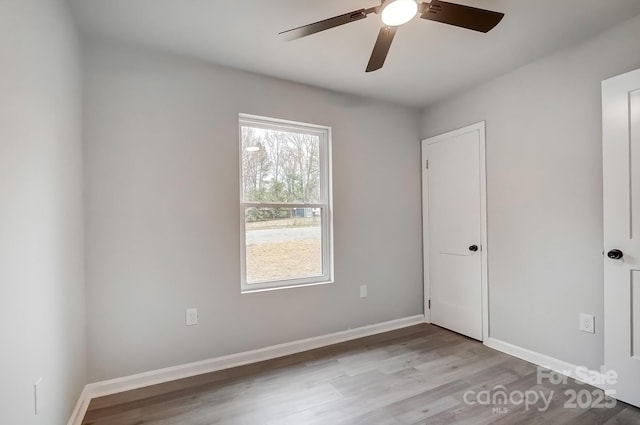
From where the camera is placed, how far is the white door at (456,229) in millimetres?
3035

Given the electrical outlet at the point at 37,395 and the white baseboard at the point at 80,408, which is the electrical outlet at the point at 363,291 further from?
the electrical outlet at the point at 37,395

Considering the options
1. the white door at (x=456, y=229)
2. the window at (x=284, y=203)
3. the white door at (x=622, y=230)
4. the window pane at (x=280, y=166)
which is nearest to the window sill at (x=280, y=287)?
the window at (x=284, y=203)

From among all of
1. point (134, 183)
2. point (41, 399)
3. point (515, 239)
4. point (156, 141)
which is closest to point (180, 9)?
point (156, 141)

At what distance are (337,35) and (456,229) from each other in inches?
87.8

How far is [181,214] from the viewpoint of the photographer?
2.42m

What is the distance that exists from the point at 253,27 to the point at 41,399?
2.36 meters

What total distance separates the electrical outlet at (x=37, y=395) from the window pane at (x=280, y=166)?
1.75m

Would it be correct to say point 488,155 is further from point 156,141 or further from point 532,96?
point 156,141

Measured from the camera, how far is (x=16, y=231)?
1.24 m

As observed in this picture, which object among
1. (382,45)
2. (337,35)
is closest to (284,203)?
(337,35)

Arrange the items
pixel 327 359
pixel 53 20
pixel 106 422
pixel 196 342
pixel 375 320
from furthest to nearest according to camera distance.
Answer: pixel 375 320, pixel 327 359, pixel 196 342, pixel 106 422, pixel 53 20

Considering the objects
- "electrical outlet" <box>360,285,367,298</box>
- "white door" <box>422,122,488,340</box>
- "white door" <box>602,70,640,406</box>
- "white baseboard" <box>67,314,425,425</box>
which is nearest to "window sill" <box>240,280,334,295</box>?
"electrical outlet" <box>360,285,367,298</box>

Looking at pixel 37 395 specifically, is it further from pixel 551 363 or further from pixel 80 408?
pixel 551 363

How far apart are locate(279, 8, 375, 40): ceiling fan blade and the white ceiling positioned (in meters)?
0.28
